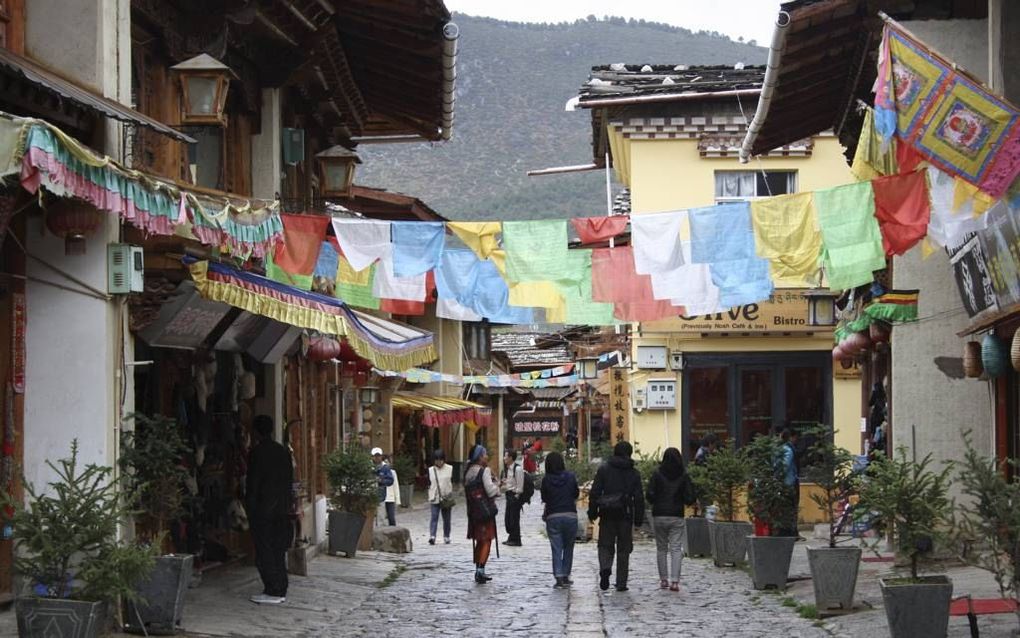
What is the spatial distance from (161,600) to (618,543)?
23.8ft

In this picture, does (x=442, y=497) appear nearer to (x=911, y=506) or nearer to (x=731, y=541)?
(x=731, y=541)

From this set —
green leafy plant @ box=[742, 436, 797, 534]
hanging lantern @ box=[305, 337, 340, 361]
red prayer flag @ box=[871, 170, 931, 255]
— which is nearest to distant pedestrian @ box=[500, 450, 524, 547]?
hanging lantern @ box=[305, 337, 340, 361]

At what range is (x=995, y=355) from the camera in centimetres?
1725

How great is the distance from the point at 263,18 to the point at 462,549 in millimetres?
13075

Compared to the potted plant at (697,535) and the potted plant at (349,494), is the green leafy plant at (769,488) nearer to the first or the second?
the potted plant at (697,535)

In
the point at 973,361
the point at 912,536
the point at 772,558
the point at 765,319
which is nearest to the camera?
the point at 912,536

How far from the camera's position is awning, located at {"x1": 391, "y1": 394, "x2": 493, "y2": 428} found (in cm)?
4786

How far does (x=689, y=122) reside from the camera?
33.0 m

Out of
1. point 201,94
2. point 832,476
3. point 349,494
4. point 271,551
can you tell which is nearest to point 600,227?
point 832,476

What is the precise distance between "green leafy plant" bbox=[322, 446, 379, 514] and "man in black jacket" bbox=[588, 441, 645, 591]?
544 centimetres

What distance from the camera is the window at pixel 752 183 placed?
110 ft

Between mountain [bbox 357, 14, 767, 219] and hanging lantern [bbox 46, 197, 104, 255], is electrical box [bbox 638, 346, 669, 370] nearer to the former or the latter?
hanging lantern [bbox 46, 197, 104, 255]

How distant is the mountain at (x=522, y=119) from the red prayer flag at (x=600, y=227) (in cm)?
8636

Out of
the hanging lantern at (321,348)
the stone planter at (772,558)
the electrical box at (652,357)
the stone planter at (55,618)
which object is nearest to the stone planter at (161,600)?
the stone planter at (55,618)
